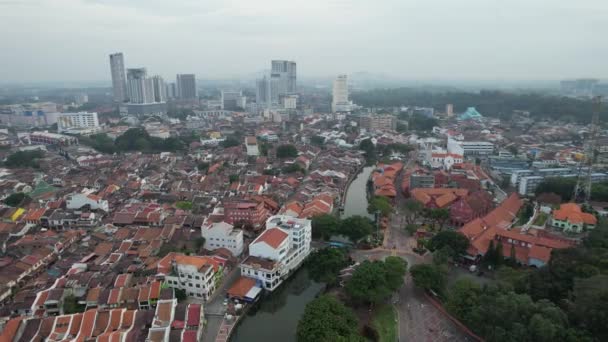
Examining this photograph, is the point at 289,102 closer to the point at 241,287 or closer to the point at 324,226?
the point at 324,226

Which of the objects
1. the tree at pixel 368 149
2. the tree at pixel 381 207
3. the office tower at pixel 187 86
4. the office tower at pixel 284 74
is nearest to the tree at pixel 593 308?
the tree at pixel 381 207

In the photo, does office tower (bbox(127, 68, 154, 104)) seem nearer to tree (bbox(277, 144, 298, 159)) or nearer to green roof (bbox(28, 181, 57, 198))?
tree (bbox(277, 144, 298, 159))

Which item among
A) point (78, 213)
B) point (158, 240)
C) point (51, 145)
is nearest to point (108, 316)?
point (158, 240)

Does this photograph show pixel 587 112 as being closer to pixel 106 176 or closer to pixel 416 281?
pixel 416 281

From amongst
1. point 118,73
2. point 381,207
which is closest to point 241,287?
point 381,207

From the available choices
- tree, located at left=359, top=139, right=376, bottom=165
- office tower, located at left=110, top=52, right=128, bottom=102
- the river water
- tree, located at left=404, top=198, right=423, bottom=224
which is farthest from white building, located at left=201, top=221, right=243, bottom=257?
office tower, located at left=110, top=52, right=128, bottom=102

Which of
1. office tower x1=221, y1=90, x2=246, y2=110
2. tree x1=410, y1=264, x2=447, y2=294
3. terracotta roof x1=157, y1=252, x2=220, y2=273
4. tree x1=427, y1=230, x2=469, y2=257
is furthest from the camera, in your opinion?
office tower x1=221, y1=90, x2=246, y2=110

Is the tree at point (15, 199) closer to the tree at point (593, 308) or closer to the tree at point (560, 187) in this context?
the tree at point (593, 308)
